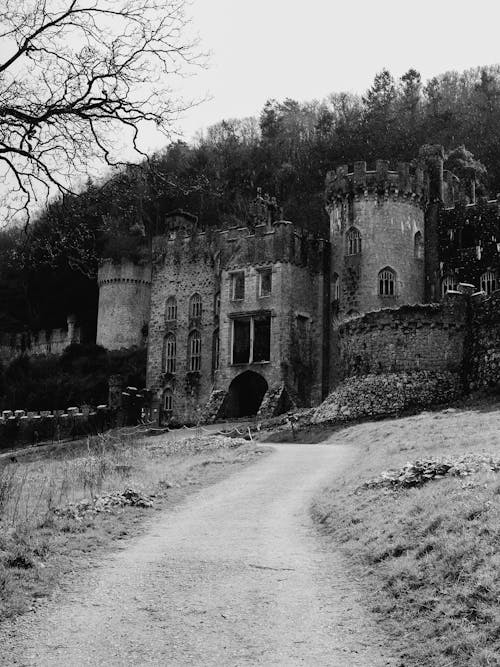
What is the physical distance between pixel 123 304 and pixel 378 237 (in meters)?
25.5

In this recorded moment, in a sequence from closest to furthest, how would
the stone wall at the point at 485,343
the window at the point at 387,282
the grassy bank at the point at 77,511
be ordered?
the grassy bank at the point at 77,511 → the stone wall at the point at 485,343 → the window at the point at 387,282

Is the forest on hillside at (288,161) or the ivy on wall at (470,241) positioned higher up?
the forest on hillside at (288,161)

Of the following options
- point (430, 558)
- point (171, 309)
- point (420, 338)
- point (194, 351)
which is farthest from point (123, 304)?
point (430, 558)

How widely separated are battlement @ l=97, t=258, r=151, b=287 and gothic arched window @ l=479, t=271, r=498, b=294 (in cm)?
2948

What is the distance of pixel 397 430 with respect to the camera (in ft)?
89.6

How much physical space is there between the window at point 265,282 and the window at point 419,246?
8634 mm

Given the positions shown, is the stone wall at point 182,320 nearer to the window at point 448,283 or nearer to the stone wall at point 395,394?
the window at point 448,283

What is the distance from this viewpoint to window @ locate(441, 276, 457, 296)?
4628 cm

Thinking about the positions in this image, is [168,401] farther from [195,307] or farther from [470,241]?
[470,241]

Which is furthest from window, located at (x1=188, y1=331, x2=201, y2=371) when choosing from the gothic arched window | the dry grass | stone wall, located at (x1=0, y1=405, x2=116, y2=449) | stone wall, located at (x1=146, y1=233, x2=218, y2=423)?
the dry grass

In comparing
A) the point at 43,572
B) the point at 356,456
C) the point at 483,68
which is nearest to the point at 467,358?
the point at 356,456

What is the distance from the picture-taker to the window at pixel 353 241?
154 feet

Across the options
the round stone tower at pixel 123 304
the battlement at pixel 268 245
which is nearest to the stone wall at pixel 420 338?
the battlement at pixel 268 245

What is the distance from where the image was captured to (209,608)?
867 centimetres
